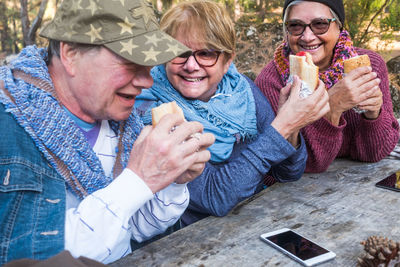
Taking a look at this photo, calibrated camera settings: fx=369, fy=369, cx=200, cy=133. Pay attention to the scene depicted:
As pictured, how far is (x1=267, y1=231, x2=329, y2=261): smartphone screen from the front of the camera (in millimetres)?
1422

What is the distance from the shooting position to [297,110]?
201 centimetres

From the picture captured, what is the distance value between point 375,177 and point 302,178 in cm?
44

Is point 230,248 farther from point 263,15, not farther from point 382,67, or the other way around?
point 263,15

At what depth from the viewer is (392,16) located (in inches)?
275

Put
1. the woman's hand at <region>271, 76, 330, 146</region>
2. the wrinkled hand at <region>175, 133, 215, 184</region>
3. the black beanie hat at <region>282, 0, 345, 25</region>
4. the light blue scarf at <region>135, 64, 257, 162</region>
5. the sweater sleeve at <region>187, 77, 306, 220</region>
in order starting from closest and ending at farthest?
1. the wrinkled hand at <region>175, 133, 215, 184</region>
2. the sweater sleeve at <region>187, 77, 306, 220</region>
3. the woman's hand at <region>271, 76, 330, 146</region>
4. the light blue scarf at <region>135, 64, 257, 162</region>
5. the black beanie hat at <region>282, 0, 345, 25</region>

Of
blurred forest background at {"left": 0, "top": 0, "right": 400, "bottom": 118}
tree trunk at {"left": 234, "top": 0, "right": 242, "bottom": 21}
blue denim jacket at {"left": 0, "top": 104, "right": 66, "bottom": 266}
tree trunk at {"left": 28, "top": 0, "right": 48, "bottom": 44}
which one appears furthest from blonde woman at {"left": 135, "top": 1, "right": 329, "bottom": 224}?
tree trunk at {"left": 234, "top": 0, "right": 242, "bottom": 21}

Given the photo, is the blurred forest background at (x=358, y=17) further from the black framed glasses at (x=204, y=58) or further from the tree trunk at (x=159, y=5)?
the black framed glasses at (x=204, y=58)

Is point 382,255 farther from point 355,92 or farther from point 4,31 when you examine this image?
point 4,31

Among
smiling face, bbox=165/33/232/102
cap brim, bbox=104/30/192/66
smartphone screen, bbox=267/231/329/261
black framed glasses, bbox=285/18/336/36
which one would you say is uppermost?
black framed glasses, bbox=285/18/336/36

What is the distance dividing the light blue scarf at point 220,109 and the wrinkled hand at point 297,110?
28cm

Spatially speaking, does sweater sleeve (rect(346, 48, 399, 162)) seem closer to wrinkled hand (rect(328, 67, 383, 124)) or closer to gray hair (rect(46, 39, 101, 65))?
wrinkled hand (rect(328, 67, 383, 124))

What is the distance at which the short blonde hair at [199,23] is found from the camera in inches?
78.5

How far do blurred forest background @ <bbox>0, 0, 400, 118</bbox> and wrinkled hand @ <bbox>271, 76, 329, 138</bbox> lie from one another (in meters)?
4.68

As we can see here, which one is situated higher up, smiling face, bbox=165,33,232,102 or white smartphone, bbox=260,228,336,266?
smiling face, bbox=165,33,232,102
